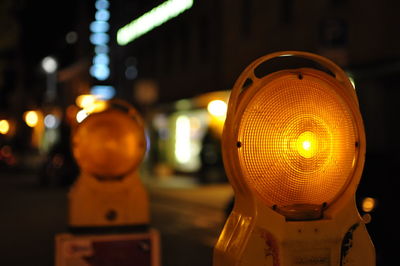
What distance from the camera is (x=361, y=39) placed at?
17047 millimetres

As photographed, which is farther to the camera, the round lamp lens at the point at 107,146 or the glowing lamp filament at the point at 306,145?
the round lamp lens at the point at 107,146

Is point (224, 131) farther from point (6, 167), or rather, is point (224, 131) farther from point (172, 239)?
point (6, 167)

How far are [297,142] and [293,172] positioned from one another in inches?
4.9

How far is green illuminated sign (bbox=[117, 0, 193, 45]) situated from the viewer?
93.7ft

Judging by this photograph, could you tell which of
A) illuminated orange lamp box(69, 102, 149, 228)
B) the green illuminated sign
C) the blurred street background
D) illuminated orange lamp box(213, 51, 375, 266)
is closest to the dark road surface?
the blurred street background

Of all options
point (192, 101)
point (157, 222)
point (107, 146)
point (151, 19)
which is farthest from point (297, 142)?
point (151, 19)

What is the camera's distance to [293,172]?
113 inches

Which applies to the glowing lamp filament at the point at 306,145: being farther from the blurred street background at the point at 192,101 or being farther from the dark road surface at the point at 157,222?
the dark road surface at the point at 157,222

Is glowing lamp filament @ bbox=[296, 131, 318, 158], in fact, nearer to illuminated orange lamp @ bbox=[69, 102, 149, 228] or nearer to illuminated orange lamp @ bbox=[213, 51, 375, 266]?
illuminated orange lamp @ bbox=[213, 51, 375, 266]

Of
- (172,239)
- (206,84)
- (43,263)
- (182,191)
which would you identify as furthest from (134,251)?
(206,84)

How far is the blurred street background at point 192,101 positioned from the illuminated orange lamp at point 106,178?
0.46m

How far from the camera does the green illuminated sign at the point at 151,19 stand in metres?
28.6

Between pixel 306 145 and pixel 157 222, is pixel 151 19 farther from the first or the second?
pixel 306 145

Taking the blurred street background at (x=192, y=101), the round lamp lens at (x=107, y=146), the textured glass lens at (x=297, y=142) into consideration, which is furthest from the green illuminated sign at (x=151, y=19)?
the textured glass lens at (x=297, y=142)
